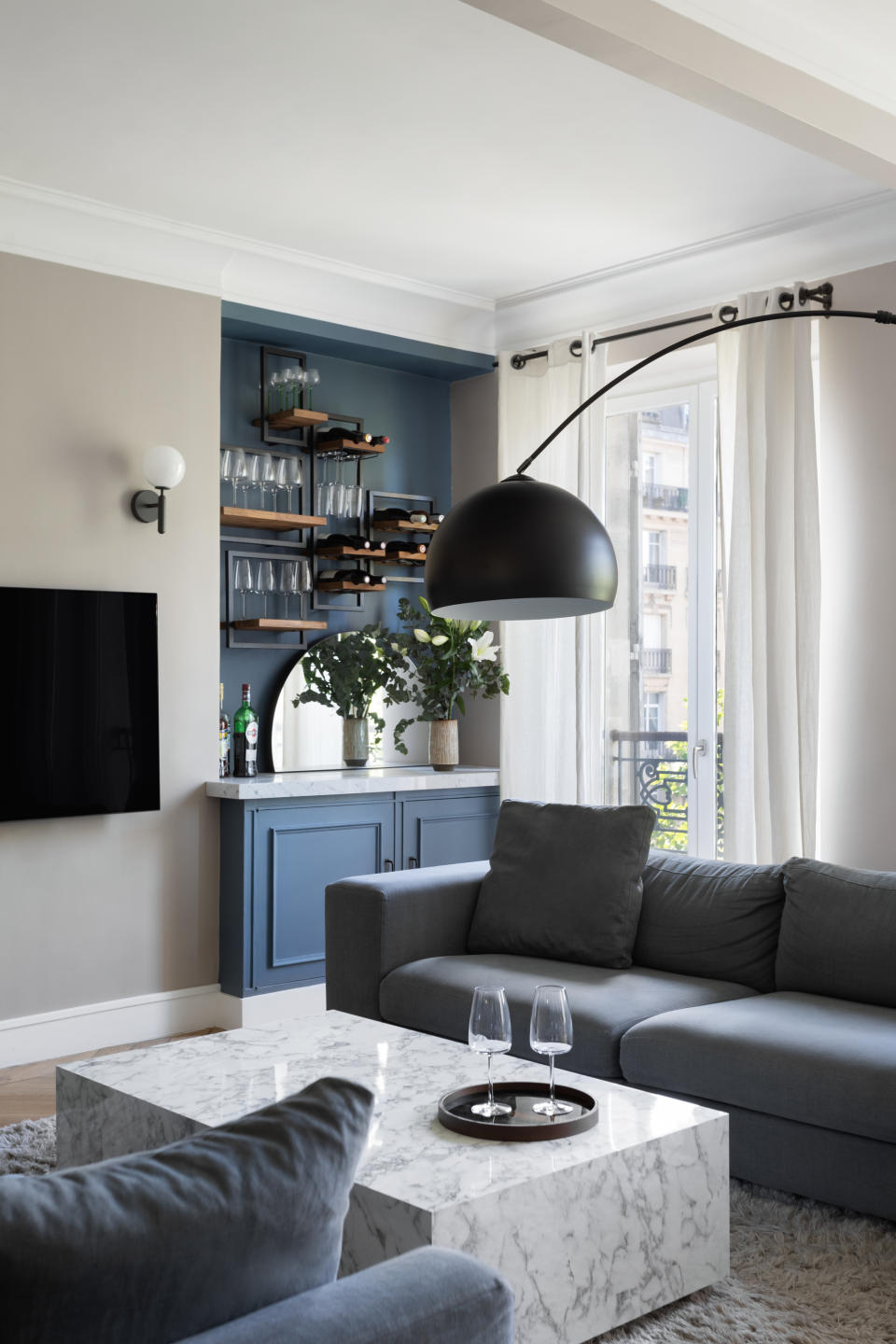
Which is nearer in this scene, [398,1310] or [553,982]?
[398,1310]

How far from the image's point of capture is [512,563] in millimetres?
2787

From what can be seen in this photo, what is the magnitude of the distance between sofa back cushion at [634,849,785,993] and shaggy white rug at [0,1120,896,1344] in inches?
29.1

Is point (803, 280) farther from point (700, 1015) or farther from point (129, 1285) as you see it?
point (129, 1285)

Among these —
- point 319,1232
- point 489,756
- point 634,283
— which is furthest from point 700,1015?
point 634,283

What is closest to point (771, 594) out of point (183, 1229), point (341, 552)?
point (341, 552)

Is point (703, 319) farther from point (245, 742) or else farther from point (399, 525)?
point (245, 742)

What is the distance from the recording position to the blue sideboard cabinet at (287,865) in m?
4.86

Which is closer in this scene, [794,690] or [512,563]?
[512,563]

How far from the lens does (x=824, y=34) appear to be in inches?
126

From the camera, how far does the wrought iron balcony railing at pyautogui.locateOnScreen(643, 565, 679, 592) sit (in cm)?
546

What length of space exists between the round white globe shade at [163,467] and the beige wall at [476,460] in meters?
1.72

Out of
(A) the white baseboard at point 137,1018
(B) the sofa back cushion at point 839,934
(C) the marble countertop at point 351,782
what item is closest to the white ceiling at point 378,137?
(C) the marble countertop at point 351,782

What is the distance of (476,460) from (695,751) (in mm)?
1773

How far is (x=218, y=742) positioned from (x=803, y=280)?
283cm
